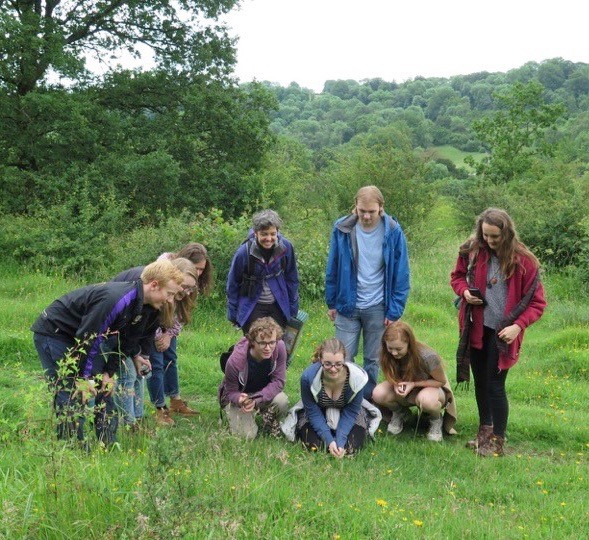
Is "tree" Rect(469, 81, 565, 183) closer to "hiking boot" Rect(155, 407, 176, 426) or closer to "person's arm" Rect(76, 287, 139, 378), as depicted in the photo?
"hiking boot" Rect(155, 407, 176, 426)

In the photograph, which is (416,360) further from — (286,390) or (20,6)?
(20,6)

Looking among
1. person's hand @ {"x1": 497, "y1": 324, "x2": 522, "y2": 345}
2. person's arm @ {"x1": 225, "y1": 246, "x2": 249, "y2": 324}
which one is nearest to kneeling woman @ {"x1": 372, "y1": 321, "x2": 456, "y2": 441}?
person's hand @ {"x1": 497, "y1": 324, "x2": 522, "y2": 345}

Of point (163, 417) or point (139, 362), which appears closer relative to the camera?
point (139, 362)

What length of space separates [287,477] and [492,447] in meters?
2.34

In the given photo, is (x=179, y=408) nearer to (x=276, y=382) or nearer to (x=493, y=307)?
(x=276, y=382)

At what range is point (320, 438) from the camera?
536cm

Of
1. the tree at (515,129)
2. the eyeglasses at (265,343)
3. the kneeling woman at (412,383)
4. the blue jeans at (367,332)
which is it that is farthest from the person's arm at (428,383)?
the tree at (515,129)

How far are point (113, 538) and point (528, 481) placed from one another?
3.31 meters

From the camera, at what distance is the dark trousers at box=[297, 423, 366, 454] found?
5332 millimetres

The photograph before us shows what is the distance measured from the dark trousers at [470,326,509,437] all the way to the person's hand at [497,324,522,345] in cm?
17

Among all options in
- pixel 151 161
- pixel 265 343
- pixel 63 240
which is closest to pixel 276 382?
pixel 265 343

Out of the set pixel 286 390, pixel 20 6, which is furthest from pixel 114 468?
pixel 20 6

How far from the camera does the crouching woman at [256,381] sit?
550 centimetres

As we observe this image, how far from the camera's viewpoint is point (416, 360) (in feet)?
19.5
